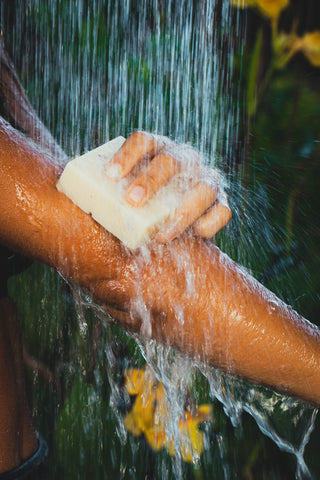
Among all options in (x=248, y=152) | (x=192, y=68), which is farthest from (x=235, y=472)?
(x=192, y=68)

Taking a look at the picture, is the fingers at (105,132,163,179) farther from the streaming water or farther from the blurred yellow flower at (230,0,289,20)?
the blurred yellow flower at (230,0,289,20)

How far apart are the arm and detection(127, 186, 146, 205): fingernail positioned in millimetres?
141

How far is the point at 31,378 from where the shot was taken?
288 cm

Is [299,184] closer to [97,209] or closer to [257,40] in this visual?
[257,40]

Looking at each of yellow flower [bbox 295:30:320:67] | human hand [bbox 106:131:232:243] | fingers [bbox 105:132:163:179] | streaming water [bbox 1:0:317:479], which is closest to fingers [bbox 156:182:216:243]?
human hand [bbox 106:131:232:243]

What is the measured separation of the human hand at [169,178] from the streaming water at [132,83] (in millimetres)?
1395

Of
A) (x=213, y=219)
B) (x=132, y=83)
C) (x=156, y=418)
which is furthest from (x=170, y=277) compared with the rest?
(x=132, y=83)

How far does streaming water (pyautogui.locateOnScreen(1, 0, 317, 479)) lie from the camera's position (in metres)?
2.52

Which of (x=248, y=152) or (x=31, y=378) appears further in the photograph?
(x=31, y=378)

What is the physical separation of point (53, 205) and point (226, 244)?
1546mm

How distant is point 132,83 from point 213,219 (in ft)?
7.27

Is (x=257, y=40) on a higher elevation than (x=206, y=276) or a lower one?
higher

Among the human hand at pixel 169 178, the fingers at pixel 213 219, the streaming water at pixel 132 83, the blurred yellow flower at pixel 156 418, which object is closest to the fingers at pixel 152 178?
the human hand at pixel 169 178

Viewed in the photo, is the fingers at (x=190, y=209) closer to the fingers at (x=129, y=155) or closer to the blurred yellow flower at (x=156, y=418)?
the fingers at (x=129, y=155)
